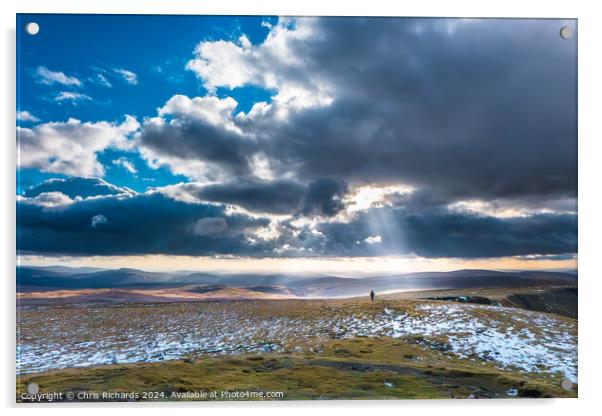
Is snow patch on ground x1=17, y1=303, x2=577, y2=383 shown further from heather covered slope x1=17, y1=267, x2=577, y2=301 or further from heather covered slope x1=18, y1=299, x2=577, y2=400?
heather covered slope x1=17, y1=267, x2=577, y2=301

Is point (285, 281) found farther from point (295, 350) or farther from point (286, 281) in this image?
point (295, 350)

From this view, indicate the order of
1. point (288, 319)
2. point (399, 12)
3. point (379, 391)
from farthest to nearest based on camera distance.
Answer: point (288, 319) → point (399, 12) → point (379, 391)

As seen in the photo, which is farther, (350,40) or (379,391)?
(350,40)

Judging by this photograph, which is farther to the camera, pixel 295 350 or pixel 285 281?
pixel 285 281

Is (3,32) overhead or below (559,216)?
overhead

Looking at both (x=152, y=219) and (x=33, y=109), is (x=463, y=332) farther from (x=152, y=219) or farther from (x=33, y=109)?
(x=33, y=109)

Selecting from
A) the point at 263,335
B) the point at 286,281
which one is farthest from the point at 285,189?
the point at 263,335

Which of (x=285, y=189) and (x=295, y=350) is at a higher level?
(x=285, y=189)

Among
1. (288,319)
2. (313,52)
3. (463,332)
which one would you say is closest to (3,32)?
(313,52)
